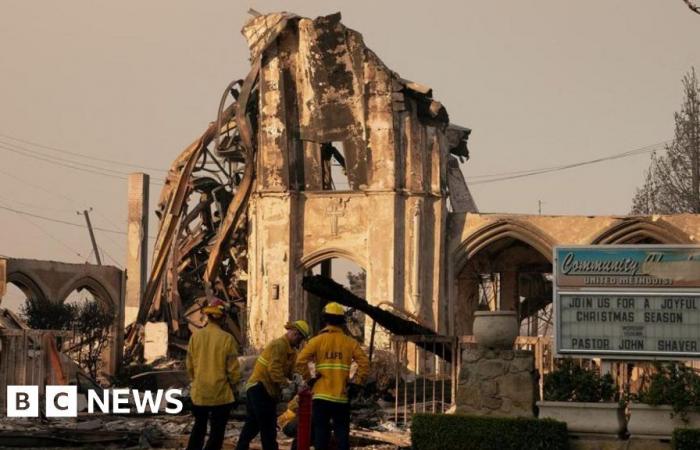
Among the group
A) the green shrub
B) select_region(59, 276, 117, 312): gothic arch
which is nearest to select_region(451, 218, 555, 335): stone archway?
select_region(59, 276, 117, 312): gothic arch

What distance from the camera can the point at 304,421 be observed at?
14.5m

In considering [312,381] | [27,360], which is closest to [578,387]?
[312,381]

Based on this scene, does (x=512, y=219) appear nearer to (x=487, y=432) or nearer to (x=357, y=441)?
(x=357, y=441)

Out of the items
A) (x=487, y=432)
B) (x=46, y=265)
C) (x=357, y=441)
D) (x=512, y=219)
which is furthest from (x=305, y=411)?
(x=46, y=265)

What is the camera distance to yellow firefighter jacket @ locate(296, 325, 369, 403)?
13984mm

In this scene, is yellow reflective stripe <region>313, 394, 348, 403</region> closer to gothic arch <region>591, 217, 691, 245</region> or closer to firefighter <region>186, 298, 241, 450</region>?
firefighter <region>186, 298, 241, 450</region>

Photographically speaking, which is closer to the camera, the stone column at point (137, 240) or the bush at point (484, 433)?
the bush at point (484, 433)

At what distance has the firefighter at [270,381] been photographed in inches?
566

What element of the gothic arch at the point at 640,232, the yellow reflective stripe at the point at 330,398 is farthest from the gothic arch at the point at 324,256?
the yellow reflective stripe at the point at 330,398

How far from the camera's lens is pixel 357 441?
1925cm

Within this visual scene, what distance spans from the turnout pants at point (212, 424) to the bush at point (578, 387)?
3469 mm

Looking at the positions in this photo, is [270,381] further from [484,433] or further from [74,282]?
[74,282]

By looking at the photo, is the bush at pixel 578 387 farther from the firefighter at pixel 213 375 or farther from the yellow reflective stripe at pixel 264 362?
the firefighter at pixel 213 375

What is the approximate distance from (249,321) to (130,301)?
26.7 feet
